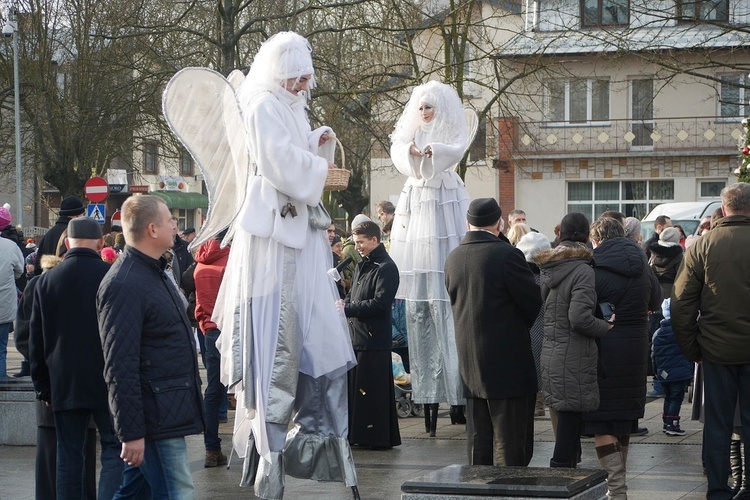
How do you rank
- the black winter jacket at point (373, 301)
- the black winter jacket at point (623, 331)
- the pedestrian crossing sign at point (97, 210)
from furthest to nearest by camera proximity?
1. the pedestrian crossing sign at point (97, 210)
2. the black winter jacket at point (373, 301)
3. the black winter jacket at point (623, 331)

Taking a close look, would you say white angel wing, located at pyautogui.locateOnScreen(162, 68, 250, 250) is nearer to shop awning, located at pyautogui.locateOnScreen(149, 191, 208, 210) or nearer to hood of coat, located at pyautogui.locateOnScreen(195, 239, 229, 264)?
hood of coat, located at pyautogui.locateOnScreen(195, 239, 229, 264)

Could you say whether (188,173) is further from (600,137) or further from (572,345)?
(572,345)

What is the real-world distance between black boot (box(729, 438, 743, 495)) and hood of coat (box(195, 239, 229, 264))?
167 inches

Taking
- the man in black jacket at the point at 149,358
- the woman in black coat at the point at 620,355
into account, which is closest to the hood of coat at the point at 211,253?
the woman in black coat at the point at 620,355

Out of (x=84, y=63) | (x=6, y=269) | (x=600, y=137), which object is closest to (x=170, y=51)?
(x=6, y=269)

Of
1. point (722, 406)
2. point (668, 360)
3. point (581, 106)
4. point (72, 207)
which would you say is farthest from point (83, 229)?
point (581, 106)

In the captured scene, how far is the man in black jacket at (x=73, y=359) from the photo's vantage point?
687 cm

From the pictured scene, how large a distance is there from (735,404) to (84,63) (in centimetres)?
2607

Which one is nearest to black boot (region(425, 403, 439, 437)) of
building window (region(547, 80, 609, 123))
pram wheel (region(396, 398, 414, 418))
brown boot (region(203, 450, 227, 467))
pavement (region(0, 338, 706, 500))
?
pavement (region(0, 338, 706, 500))

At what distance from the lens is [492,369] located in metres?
7.55

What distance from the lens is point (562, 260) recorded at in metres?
7.59

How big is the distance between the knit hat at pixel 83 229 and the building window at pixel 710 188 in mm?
39189

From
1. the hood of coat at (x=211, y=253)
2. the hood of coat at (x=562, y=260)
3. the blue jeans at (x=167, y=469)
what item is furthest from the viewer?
the hood of coat at (x=211, y=253)

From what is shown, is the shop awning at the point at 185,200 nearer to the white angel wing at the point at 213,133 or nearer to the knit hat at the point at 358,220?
the knit hat at the point at 358,220
